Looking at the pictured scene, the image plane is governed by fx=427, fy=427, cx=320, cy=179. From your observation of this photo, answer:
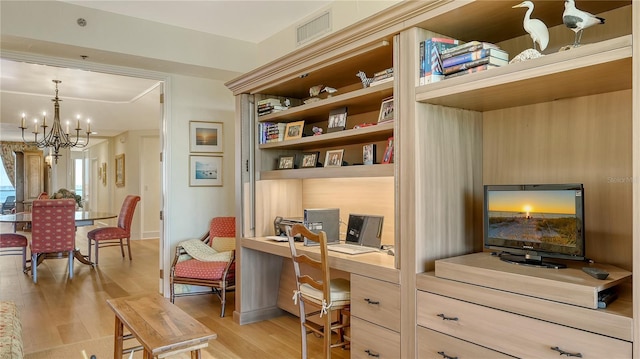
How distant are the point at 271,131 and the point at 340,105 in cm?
81

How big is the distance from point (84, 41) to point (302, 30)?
1.85 m

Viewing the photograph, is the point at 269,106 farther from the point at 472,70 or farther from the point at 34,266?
the point at 34,266

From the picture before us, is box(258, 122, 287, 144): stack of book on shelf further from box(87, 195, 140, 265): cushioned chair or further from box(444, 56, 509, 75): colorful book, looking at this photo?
box(87, 195, 140, 265): cushioned chair

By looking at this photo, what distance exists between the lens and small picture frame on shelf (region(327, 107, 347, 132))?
293cm

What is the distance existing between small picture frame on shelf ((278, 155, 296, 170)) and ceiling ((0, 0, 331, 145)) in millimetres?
1279

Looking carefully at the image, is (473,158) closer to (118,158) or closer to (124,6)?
(124,6)

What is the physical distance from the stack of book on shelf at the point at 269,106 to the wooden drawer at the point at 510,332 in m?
1.93

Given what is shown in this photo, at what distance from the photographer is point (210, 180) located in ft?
15.6

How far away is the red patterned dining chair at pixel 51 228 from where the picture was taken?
5.29 m

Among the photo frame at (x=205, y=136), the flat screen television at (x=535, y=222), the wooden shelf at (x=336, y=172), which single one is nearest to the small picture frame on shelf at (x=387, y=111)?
the wooden shelf at (x=336, y=172)

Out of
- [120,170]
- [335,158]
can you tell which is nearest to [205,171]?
[335,158]

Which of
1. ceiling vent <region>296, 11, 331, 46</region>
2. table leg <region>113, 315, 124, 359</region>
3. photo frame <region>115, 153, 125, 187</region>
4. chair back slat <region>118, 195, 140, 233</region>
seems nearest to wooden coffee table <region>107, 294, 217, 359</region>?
table leg <region>113, 315, 124, 359</region>

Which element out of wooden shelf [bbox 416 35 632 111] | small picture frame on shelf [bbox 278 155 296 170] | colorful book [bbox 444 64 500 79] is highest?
colorful book [bbox 444 64 500 79]

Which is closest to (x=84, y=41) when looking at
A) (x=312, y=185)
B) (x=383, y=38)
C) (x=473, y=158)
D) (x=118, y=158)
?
(x=312, y=185)
